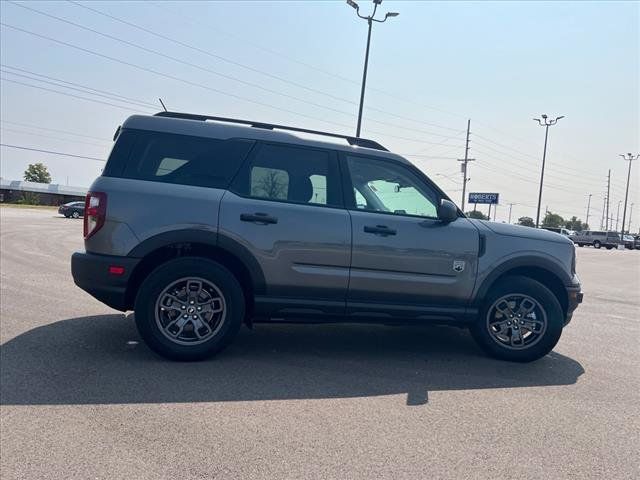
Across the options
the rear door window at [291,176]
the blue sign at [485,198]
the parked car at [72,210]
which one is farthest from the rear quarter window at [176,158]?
the blue sign at [485,198]

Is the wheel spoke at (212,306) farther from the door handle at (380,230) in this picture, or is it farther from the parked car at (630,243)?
the parked car at (630,243)

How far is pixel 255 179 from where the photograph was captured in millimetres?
4816

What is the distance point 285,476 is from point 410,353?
273 centimetres

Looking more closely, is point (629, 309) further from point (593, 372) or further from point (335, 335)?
point (335, 335)

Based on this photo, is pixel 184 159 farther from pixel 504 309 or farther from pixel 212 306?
pixel 504 309

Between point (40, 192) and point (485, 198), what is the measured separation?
65.5 metres

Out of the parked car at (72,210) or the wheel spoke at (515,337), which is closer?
the wheel spoke at (515,337)

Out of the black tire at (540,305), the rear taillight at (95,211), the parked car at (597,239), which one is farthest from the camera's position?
the parked car at (597,239)

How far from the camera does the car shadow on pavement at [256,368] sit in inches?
155

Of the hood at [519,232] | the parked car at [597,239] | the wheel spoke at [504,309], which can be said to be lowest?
the wheel spoke at [504,309]

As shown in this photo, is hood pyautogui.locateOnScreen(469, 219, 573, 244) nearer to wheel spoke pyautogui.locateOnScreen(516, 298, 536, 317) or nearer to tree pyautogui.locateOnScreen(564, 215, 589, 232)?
wheel spoke pyautogui.locateOnScreen(516, 298, 536, 317)

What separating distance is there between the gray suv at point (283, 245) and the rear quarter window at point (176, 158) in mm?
10

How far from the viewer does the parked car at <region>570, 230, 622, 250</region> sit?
187ft

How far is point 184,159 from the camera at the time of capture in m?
4.74
